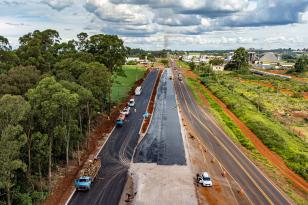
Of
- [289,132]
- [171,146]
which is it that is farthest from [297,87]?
[171,146]

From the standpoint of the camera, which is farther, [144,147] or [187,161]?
[144,147]

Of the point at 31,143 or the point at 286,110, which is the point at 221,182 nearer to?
the point at 31,143

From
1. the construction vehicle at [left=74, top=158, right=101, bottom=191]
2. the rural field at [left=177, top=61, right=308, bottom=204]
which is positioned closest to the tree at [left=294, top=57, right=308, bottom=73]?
the rural field at [left=177, top=61, right=308, bottom=204]

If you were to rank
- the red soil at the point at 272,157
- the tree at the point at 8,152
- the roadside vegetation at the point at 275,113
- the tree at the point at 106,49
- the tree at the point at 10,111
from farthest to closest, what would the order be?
the tree at the point at 106,49
the roadside vegetation at the point at 275,113
the red soil at the point at 272,157
the tree at the point at 10,111
the tree at the point at 8,152

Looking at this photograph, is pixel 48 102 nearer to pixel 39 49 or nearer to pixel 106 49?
pixel 39 49

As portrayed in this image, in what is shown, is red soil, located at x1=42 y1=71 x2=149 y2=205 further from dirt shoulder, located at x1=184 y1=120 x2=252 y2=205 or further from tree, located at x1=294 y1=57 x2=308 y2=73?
tree, located at x1=294 y1=57 x2=308 y2=73

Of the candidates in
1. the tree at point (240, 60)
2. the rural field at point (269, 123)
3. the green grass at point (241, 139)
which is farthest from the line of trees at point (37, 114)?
the tree at point (240, 60)

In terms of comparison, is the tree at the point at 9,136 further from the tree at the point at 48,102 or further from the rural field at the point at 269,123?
the rural field at the point at 269,123
